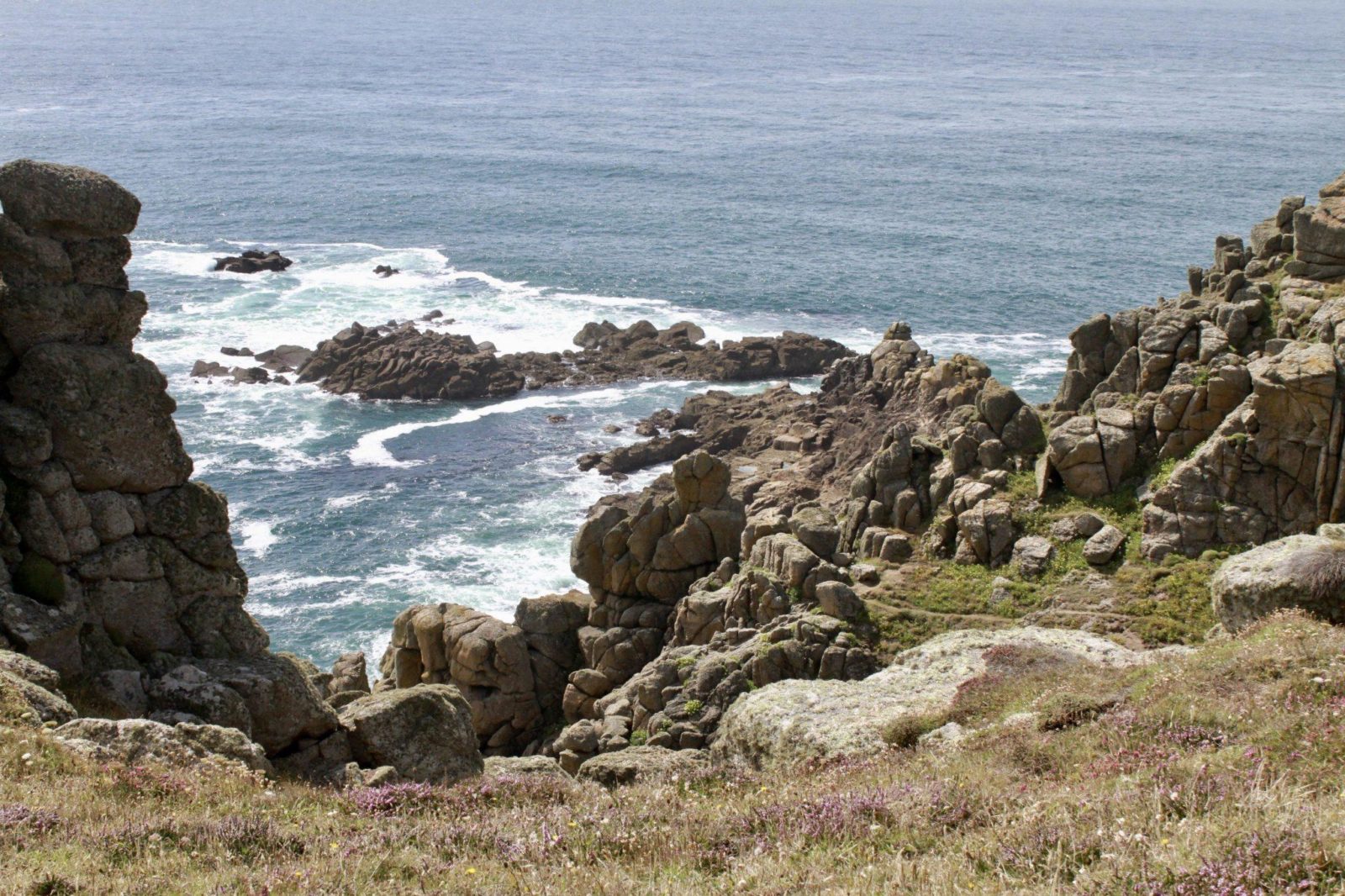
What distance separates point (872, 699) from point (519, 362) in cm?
7139

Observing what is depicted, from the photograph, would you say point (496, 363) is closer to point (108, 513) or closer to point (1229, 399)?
point (1229, 399)

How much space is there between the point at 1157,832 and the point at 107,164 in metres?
173

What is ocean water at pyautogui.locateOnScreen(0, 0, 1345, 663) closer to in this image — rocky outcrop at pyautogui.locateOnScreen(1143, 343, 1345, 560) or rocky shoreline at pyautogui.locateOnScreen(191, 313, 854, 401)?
rocky shoreline at pyautogui.locateOnScreen(191, 313, 854, 401)

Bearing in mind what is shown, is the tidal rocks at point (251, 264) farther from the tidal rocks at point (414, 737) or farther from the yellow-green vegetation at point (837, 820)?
the yellow-green vegetation at point (837, 820)

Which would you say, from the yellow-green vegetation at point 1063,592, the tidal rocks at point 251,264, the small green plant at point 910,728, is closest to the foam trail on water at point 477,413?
the tidal rocks at point 251,264

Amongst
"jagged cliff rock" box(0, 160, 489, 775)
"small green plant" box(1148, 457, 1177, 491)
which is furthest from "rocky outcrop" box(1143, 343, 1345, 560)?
"jagged cliff rock" box(0, 160, 489, 775)

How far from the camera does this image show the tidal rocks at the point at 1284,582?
2653 centimetres

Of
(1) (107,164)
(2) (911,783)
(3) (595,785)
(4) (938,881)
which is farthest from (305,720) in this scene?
(1) (107,164)

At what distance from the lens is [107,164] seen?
161 m

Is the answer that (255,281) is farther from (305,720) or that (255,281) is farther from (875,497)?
(305,720)

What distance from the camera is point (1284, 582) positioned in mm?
27297

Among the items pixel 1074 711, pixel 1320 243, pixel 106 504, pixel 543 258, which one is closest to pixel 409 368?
pixel 543 258

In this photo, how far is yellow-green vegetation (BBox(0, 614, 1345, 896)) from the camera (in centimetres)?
1434

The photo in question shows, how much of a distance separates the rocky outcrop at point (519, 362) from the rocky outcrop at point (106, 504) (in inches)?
2464
